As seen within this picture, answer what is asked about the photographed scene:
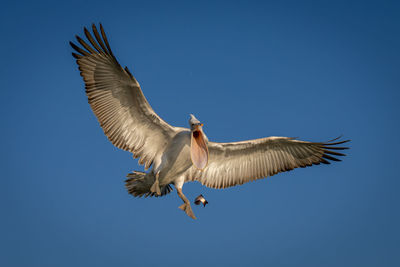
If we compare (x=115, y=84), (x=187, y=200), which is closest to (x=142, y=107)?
(x=115, y=84)

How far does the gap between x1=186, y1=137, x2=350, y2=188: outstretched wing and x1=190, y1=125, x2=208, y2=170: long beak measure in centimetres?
138

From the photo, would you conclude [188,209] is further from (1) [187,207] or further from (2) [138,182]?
(2) [138,182]

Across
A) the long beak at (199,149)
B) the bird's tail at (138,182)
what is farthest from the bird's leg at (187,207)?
the long beak at (199,149)

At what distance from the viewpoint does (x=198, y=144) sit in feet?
26.6

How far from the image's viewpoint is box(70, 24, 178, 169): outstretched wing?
8.05 metres

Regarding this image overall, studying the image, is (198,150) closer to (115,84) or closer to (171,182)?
(171,182)

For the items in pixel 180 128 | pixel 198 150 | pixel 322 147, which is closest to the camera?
pixel 198 150

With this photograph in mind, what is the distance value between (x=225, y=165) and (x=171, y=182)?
5.63 ft

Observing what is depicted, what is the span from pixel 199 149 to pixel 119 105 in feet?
7.00

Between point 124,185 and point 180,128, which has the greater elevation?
point 180,128

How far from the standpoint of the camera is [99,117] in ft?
27.3

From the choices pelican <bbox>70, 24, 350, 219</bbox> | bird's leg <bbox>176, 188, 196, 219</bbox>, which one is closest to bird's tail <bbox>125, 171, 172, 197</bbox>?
pelican <bbox>70, 24, 350, 219</bbox>

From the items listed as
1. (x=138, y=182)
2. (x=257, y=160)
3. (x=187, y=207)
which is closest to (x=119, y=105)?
(x=138, y=182)

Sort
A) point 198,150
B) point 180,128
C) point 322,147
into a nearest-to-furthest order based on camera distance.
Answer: point 198,150 < point 180,128 < point 322,147
